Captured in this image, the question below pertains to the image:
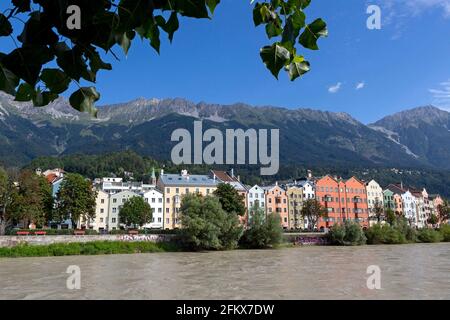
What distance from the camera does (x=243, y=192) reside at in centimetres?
10888

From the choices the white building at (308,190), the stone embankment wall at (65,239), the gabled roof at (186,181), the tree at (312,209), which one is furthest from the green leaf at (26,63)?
the white building at (308,190)

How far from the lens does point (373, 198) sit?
127 m

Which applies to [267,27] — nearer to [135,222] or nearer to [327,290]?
[327,290]

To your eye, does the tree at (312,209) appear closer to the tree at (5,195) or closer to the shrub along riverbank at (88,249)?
the shrub along riverbank at (88,249)

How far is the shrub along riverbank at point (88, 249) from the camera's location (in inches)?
2004

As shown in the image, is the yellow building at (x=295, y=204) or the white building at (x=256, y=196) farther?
the yellow building at (x=295, y=204)

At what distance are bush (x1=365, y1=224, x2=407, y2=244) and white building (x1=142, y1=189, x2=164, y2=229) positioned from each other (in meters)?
48.3

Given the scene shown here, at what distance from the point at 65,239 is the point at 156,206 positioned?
1781 inches

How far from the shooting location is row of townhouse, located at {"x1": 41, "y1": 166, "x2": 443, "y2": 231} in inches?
3954

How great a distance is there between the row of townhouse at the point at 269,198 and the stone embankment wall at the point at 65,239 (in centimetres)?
2561

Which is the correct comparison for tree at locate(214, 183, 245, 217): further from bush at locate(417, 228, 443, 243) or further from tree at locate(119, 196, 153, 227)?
bush at locate(417, 228, 443, 243)

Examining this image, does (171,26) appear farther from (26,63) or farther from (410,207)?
(410,207)

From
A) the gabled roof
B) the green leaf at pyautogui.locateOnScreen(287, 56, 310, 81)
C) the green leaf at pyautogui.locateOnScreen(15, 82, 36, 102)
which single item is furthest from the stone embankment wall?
the green leaf at pyautogui.locateOnScreen(287, 56, 310, 81)
